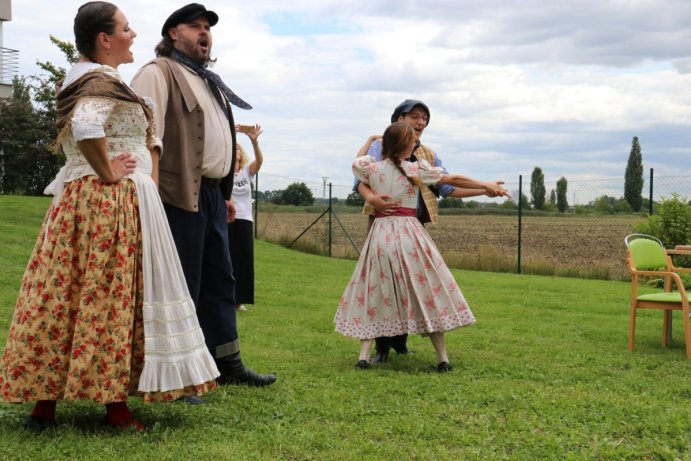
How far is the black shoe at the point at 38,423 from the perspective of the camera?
13.3 ft

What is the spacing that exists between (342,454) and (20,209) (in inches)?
673

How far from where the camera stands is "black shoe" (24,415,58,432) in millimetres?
4059

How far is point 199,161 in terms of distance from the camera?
4719 millimetres

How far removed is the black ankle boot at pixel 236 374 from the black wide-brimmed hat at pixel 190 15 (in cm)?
207

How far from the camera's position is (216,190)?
500cm

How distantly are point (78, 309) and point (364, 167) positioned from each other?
279 centimetres

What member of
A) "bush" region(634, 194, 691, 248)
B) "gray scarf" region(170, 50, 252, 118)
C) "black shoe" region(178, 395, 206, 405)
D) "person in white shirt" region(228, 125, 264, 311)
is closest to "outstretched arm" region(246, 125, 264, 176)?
"person in white shirt" region(228, 125, 264, 311)

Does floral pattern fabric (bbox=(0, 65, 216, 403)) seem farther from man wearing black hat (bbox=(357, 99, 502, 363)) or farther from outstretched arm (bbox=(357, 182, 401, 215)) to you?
man wearing black hat (bbox=(357, 99, 502, 363))

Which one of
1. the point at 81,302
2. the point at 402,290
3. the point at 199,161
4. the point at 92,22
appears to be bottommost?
the point at 402,290

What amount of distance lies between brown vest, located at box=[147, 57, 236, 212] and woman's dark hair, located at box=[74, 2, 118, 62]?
0.70m

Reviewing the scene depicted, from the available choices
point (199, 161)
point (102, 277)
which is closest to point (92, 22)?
point (199, 161)

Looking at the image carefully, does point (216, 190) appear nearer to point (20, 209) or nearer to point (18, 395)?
point (18, 395)

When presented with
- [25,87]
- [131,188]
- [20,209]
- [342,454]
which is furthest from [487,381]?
[25,87]

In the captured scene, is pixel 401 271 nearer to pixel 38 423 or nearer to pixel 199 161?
pixel 199 161
